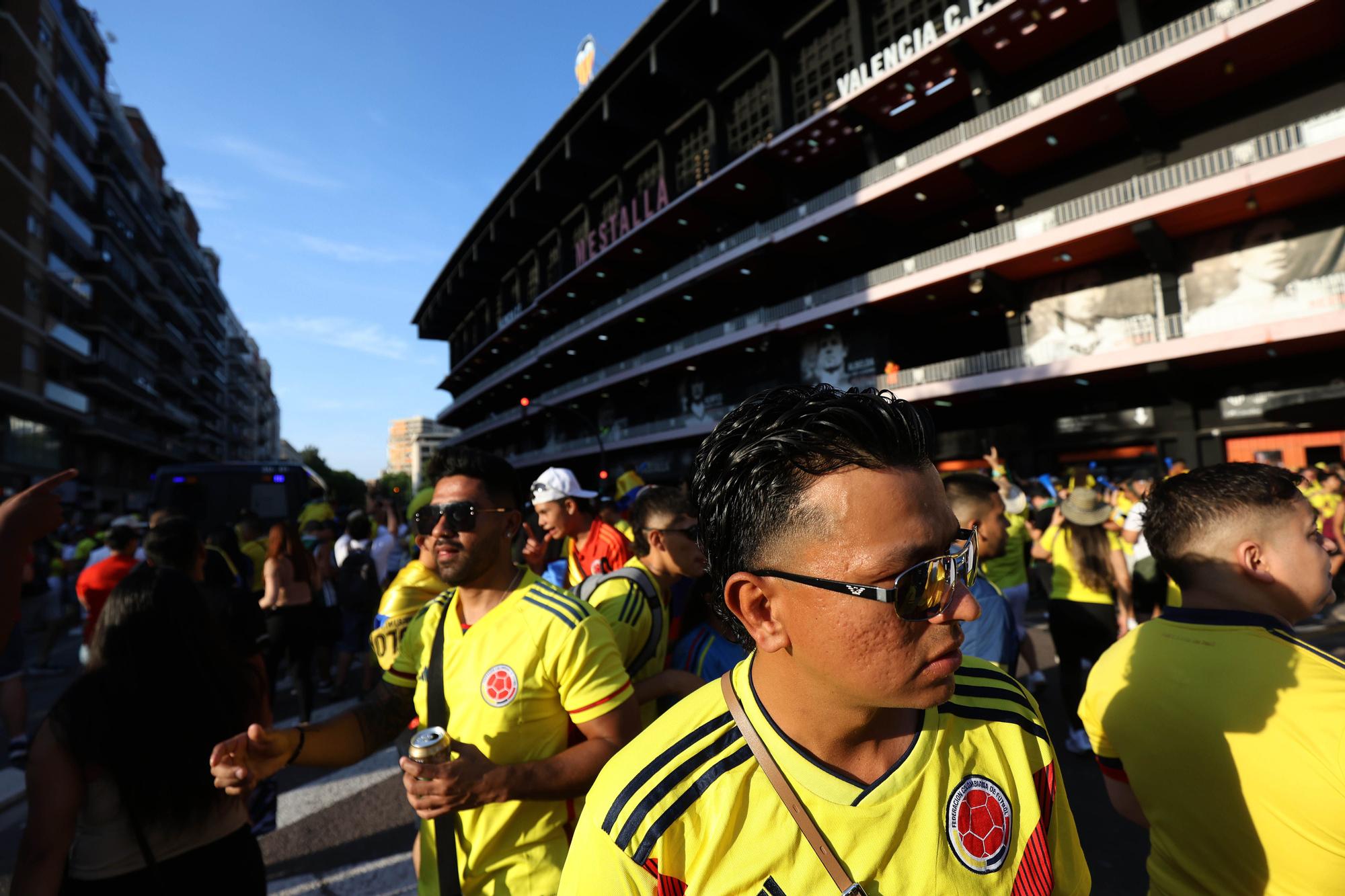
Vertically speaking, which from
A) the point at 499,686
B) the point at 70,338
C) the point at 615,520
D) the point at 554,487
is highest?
the point at 70,338

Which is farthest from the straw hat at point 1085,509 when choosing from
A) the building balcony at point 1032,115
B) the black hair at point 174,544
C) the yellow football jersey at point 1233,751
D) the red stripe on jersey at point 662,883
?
the building balcony at point 1032,115

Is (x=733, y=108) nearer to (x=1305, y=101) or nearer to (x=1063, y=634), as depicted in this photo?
(x=1305, y=101)

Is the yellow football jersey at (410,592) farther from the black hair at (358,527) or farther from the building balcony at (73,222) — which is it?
the building balcony at (73,222)

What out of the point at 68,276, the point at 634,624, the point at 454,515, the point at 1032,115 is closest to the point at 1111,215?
the point at 1032,115

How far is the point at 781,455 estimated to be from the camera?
1.28m

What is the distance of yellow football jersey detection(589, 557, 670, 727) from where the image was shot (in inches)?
116

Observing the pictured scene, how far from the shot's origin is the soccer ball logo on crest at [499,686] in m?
2.12

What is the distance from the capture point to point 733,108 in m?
27.4

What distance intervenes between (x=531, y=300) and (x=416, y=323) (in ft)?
83.1

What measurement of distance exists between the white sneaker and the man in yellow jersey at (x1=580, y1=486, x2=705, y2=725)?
3558mm

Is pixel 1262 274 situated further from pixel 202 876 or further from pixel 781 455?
pixel 202 876

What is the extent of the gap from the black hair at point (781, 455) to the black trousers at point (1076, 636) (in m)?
4.95

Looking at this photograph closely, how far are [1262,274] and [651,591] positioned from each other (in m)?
18.5

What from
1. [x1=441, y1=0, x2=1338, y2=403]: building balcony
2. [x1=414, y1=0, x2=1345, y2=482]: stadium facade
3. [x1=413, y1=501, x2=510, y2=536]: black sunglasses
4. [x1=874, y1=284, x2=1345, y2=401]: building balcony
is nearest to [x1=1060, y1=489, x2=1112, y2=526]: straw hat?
[x1=413, y1=501, x2=510, y2=536]: black sunglasses
